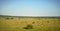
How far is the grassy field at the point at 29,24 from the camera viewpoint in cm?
544

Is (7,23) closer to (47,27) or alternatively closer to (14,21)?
(14,21)

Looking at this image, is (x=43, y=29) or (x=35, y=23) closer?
(x=43, y=29)

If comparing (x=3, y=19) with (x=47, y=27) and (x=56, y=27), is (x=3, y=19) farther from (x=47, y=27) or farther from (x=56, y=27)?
(x=56, y=27)

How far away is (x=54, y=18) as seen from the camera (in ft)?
21.3

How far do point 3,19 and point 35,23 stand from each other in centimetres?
158

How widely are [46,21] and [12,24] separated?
1658 millimetres

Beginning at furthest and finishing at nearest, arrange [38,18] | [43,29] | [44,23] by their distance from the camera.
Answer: [38,18]
[44,23]
[43,29]

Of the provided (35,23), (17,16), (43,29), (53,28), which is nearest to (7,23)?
(17,16)

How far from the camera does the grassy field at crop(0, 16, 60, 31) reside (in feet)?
17.8

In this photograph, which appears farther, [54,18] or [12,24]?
[54,18]

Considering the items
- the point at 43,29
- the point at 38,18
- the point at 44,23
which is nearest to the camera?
the point at 43,29

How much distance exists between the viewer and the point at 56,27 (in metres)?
5.57

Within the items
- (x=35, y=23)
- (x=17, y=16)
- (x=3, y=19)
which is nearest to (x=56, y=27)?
(x=35, y=23)

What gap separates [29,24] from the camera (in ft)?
18.7
